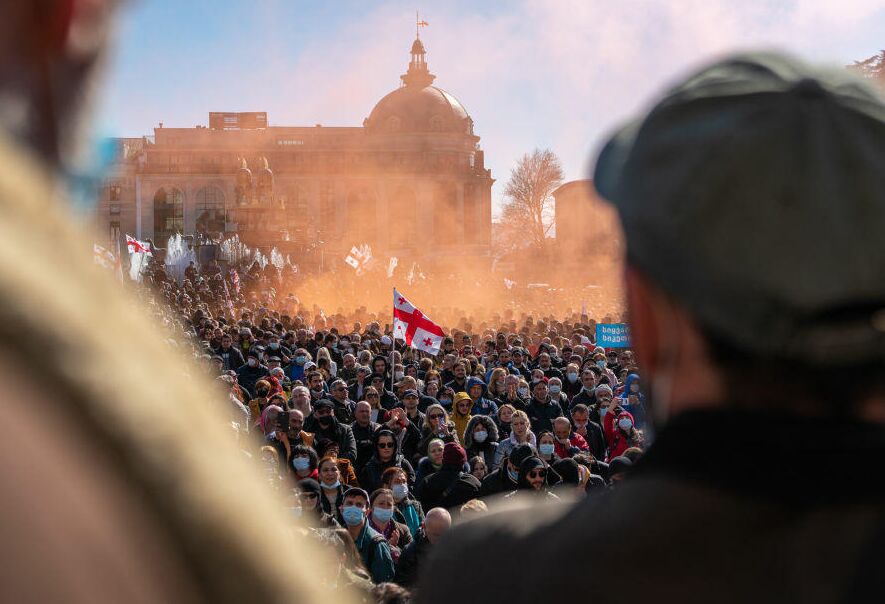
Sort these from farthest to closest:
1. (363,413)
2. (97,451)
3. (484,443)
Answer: (363,413)
(484,443)
(97,451)

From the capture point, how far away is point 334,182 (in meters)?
81.2

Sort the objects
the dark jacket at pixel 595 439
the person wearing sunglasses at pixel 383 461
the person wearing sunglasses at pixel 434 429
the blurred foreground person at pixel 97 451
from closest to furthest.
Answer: the blurred foreground person at pixel 97 451
the person wearing sunglasses at pixel 383 461
the person wearing sunglasses at pixel 434 429
the dark jacket at pixel 595 439

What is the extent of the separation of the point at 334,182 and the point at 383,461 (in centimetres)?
7425

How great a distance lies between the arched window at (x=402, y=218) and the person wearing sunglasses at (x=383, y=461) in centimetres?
7215

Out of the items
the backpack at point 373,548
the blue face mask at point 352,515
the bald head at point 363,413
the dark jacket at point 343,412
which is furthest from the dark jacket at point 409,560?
the dark jacket at point 343,412

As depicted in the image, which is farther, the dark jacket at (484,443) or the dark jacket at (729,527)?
the dark jacket at (484,443)

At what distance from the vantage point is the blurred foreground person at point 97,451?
407 mm

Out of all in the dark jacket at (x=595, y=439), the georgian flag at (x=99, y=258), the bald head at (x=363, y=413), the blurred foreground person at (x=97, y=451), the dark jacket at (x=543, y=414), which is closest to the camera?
the blurred foreground person at (x=97, y=451)

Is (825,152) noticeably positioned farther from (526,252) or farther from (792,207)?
(526,252)

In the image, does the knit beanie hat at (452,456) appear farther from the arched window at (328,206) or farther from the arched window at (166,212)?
the arched window at (166,212)

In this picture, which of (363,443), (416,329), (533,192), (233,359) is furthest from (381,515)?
(533,192)

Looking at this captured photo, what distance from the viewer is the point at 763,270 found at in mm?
864

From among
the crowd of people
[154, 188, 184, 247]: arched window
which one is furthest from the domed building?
the crowd of people

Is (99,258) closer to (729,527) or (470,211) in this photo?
(729,527)
